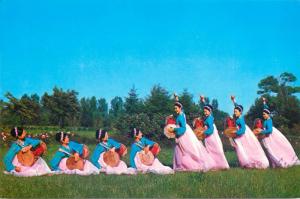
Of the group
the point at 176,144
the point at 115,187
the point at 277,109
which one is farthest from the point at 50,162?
the point at 277,109

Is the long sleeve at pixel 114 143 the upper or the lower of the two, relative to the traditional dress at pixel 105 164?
upper

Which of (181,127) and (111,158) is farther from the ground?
(181,127)

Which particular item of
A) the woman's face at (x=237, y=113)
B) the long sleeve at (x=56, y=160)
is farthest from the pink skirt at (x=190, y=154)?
the long sleeve at (x=56, y=160)

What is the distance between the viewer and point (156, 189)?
9.24 m

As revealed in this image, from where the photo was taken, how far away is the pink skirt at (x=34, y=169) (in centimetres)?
971

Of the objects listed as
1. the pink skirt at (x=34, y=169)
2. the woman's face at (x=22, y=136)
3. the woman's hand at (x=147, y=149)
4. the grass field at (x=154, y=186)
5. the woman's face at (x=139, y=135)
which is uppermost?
the woman's face at (x=139, y=135)

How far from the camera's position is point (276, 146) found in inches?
435

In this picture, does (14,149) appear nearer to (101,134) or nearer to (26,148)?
(26,148)

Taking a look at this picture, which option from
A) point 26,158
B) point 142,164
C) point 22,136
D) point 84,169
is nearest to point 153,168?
point 142,164

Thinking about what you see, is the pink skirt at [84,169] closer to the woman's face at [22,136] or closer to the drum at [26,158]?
the drum at [26,158]

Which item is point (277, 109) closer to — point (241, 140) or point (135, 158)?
point (241, 140)

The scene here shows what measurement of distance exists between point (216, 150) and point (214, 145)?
3.9 inches

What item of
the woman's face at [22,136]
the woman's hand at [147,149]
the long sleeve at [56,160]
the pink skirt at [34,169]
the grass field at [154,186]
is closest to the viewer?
the grass field at [154,186]

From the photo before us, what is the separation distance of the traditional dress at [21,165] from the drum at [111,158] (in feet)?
3.35
